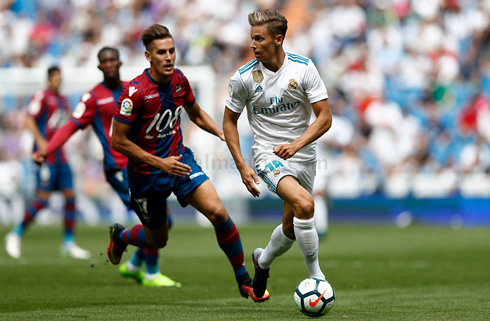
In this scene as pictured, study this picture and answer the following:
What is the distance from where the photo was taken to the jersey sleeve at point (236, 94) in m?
6.97

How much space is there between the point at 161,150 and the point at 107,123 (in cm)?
236

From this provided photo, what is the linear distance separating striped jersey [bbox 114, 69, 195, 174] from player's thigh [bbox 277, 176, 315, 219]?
1239mm

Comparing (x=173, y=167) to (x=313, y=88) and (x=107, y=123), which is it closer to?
(x=313, y=88)

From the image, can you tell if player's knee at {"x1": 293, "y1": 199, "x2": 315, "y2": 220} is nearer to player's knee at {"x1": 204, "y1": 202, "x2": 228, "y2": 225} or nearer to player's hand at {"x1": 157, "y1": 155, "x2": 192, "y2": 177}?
player's knee at {"x1": 204, "y1": 202, "x2": 228, "y2": 225}

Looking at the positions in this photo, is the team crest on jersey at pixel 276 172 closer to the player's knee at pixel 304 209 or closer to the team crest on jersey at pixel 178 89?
the player's knee at pixel 304 209

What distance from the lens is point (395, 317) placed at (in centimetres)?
614

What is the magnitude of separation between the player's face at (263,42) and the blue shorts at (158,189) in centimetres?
127

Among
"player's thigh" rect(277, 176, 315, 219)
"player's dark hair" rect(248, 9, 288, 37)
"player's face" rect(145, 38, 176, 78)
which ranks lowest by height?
"player's thigh" rect(277, 176, 315, 219)

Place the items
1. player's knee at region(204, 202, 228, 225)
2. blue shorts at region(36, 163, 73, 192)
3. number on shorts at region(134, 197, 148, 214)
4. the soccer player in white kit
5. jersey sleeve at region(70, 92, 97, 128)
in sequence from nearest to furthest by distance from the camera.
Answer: the soccer player in white kit, player's knee at region(204, 202, 228, 225), number on shorts at region(134, 197, 148, 214), jersey sleeve at region(70, 92, 97, 128), blue shorts at region(36, 163, 73, 192)

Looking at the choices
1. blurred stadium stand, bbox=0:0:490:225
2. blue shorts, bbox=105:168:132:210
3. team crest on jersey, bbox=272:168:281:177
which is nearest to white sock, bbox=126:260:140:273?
blue shorts, bbox=105:168:132:210

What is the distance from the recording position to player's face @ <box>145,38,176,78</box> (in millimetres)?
7086

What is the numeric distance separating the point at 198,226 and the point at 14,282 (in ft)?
40.4

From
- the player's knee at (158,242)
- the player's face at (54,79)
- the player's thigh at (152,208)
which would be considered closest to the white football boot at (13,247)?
the player's face at (54,79)

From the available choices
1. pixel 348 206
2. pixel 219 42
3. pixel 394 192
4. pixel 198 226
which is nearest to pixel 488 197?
pixel 394 192
